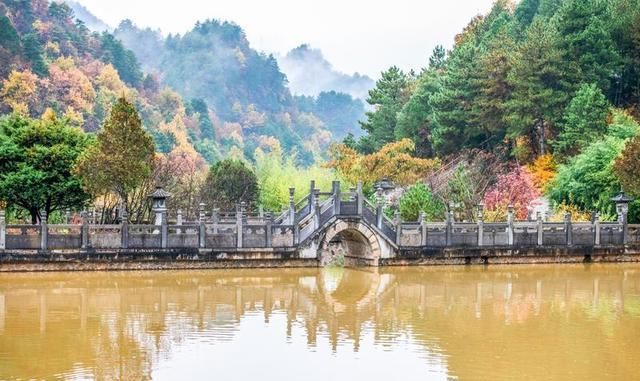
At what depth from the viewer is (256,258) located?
28.8m

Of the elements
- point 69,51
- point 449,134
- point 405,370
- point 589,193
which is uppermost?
point 69,51

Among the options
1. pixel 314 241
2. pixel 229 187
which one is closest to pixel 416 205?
pixel 314 241

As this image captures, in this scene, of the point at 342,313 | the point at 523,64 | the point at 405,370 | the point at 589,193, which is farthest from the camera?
the point at 523,64

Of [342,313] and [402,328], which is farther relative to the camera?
[342,313]

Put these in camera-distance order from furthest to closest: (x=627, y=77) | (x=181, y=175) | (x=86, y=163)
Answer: (x=181, y=175), (x=627, y=77), (x=86, y=163)

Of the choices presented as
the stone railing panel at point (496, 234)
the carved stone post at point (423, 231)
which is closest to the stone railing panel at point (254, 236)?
the carved stone post at point (423, 231)

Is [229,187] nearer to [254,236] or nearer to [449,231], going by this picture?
[254,236]

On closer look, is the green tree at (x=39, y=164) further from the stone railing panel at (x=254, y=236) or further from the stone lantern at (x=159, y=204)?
the stone railing panel at (x=254, y=236)

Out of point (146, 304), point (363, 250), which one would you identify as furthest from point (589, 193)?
point (146, 304)

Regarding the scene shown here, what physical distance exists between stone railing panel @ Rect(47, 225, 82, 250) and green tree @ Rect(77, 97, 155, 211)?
2.02 metres

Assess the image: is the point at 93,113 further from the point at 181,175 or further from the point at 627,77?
the point at 627,77

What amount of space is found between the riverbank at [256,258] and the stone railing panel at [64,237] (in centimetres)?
21

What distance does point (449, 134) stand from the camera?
4938 centimetres

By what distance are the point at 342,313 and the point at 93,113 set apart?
60.9 metres
